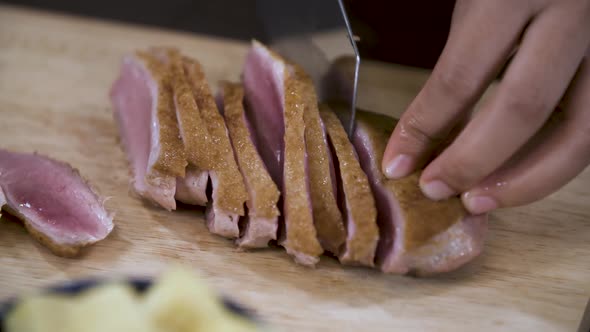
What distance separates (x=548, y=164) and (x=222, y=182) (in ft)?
4.08

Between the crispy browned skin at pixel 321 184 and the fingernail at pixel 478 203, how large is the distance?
486mm

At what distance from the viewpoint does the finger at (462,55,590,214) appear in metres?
2.09

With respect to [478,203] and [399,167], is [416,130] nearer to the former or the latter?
[399,167]

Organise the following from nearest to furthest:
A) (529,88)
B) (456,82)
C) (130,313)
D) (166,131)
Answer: (130,313)
(529,88)
(456,82)
(166,131)

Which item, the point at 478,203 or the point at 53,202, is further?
the point at 53,202

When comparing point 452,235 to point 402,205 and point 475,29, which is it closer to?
point 402,205

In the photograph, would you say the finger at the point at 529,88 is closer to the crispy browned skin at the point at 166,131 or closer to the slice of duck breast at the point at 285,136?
the slice of duck breast at the point at 285,136

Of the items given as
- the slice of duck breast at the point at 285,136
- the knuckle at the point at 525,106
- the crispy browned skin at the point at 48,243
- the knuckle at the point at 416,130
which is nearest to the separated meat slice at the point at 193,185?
the slice of duck breast at the point at 285,136

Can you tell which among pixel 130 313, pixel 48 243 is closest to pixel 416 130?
pixel 130 313

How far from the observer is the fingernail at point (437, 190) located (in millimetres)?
2161

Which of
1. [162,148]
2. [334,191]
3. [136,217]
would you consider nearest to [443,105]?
[334,191]

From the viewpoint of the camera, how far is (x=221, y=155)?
7.82 ft

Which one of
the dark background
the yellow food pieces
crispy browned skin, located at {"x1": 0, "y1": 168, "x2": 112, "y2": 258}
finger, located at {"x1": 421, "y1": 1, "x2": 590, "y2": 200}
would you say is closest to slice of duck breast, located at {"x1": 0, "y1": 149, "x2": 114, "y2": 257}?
crispy browned skin, located at {"x1": 0, "y1": 168, "x2": 112, "y2": 258}

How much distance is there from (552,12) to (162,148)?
1547 millimetres
